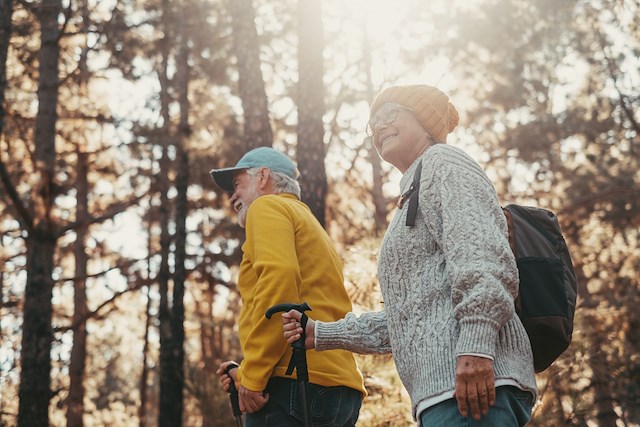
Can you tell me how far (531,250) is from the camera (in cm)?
222

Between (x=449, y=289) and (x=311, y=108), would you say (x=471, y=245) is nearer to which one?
(x=449, y=289)

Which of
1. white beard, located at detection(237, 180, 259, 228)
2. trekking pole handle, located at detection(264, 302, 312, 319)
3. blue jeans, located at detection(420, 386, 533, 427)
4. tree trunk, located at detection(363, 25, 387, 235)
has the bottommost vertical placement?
blue jeans, located at detection(420, 386, 533, 427)

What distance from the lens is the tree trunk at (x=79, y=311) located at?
51.0ft

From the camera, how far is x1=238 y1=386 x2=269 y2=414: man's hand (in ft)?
8.84

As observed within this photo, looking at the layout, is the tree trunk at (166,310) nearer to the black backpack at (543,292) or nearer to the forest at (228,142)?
the forest at (228,142)

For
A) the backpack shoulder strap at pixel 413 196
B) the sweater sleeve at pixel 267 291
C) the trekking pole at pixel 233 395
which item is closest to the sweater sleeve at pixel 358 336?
the sweater sleeve at pixel 267 291

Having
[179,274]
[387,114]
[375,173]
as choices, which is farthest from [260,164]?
[375,173]

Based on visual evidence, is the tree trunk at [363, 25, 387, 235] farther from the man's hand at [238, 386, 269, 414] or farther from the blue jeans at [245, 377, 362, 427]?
the man's hand at [238, 386, 269, 414]

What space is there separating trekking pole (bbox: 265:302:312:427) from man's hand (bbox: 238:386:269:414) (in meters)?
0.15

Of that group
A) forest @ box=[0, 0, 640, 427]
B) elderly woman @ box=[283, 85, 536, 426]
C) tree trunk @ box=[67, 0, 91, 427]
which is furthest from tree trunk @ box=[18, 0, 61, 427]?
elderly woman @ box=[283, 85, 536, 426]

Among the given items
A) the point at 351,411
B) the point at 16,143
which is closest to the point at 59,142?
the point at 16,143

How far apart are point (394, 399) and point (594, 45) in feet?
35.7

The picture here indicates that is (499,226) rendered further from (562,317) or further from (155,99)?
(155,99)

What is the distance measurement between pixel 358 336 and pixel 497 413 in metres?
0.69
